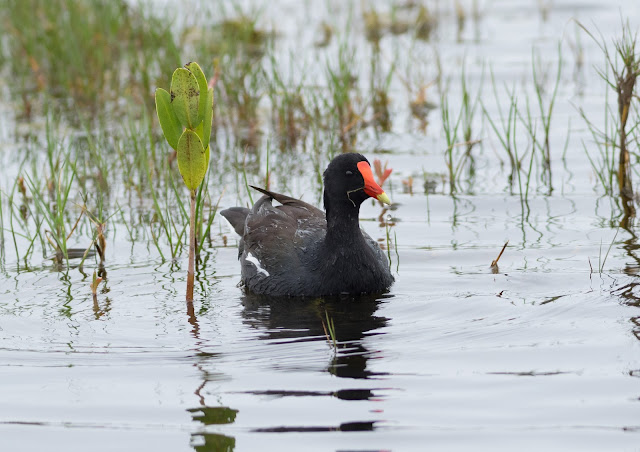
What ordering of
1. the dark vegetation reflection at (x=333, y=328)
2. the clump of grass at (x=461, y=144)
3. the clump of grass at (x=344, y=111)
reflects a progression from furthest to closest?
the clump of grass at (x=344, y=111) → the clump of grass at (x=461, y=144) → the dark vegetation reflection at (x=333, y=328)

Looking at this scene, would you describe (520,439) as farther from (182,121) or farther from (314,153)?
(314,153)

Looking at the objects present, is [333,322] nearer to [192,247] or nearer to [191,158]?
[192,247]

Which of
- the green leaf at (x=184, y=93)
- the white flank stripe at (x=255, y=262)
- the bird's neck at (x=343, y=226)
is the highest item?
the green leaf at (x=184, y=93)

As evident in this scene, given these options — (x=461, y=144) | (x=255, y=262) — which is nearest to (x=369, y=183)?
(x=255, y=262)

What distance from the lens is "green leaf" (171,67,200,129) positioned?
5234 millimetres

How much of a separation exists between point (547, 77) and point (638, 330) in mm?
6059

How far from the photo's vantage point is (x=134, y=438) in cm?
397

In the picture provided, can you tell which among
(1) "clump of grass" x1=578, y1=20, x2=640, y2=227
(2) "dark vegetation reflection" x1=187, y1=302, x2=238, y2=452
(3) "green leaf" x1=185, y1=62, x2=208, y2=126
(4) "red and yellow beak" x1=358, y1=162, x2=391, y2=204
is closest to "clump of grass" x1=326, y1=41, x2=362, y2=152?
(1) "clump of grass" x1=578, y1=20, x2=640, y2=227

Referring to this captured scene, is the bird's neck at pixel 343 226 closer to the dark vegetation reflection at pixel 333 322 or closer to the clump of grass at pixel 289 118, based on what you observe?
the dark vegetation reflection at pixel 333 322

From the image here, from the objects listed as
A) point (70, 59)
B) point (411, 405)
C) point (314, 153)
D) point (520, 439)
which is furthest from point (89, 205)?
point (520, 439)

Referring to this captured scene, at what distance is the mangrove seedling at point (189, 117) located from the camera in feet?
17.2

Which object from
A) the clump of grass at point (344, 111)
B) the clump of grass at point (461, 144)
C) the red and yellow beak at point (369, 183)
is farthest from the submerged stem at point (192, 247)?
the clump of grass at point (344, 111)

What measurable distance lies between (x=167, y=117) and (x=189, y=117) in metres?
0.12

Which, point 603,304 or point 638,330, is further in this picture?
point 603,304
